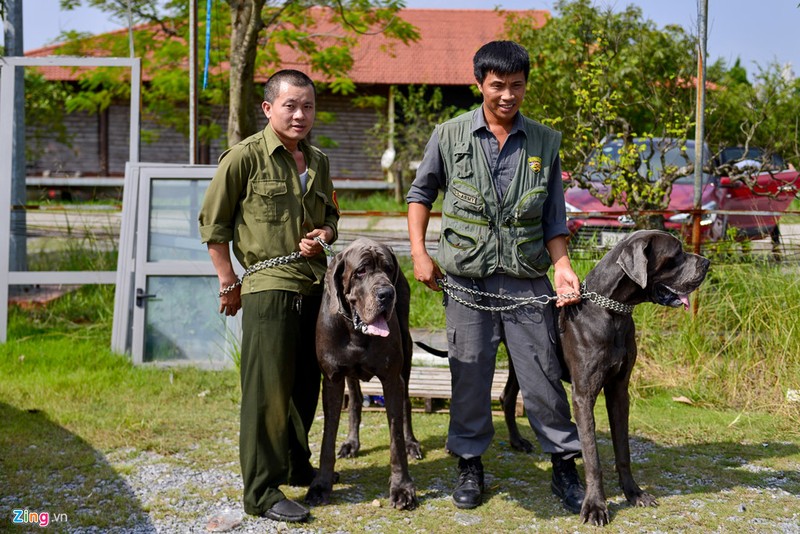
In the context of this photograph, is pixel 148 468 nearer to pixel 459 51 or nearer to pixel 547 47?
pixel 547 47

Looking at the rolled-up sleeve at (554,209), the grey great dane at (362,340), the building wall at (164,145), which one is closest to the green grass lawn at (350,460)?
the grey great dane at (362,340)

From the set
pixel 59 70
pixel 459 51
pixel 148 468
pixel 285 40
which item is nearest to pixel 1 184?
pixel 148 468

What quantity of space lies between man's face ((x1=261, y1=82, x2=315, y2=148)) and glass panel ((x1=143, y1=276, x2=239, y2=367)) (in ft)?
10.6

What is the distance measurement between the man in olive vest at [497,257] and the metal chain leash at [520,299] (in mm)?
10

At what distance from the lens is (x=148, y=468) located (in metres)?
4.55

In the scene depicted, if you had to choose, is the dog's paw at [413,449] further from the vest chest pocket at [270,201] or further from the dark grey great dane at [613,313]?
the vest chest pocket at [270,201]

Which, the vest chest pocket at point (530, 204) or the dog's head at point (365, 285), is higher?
the vest chest pocket at point (530, 204)

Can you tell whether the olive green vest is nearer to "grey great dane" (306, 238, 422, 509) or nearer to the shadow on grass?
"grey great dane" (306, 238, 422, 509)

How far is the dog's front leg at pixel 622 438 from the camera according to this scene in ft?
12.9

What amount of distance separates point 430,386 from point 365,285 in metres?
2.32

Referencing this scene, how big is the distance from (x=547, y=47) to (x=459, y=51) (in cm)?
1346

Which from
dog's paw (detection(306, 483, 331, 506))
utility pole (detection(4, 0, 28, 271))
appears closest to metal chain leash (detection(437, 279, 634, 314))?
dog's paw (detection(306, 483, 331, 506))

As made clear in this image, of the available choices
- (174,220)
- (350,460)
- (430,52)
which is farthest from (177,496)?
(430,52)

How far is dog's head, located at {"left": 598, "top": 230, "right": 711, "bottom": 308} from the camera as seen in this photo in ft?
12.1
